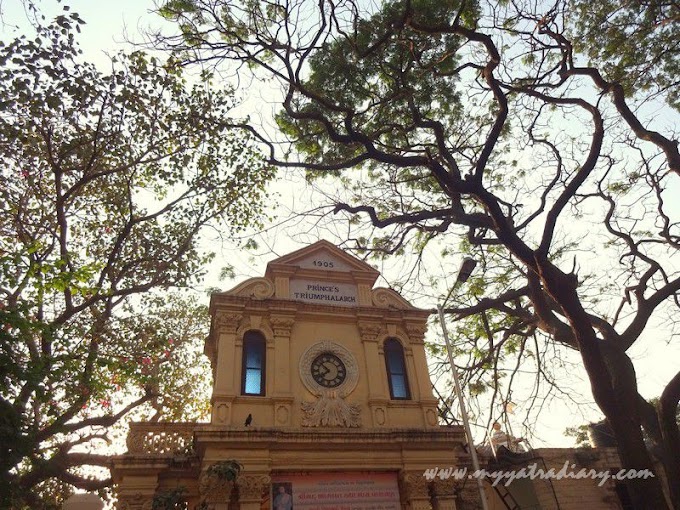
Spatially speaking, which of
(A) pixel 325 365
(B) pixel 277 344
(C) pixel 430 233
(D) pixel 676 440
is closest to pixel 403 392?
(A) pixel 325 365

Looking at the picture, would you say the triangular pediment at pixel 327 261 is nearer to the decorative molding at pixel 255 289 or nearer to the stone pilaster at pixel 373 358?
the decorative molding at pixel 255 289

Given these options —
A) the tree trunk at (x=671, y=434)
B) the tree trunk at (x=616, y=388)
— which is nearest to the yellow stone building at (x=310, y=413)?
the tree trunk at (x=616, y=388)

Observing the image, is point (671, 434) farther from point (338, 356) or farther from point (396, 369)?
point (338, 356)

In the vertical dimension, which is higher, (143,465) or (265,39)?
(265,39)

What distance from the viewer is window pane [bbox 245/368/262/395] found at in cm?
1202

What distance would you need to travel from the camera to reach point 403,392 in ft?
43.1

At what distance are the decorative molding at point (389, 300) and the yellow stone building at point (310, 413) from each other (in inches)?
1.2

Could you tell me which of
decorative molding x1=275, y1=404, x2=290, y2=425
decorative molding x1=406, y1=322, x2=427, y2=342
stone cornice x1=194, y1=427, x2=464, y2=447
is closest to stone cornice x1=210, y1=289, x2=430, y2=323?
decorative molding x1=406, y1=322, x2=427, y2=342

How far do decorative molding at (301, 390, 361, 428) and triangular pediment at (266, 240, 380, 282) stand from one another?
3.79m

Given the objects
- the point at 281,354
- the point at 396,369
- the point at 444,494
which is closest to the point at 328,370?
the point at 281,354

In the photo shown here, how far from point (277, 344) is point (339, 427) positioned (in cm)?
261

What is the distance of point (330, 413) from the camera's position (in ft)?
39.2

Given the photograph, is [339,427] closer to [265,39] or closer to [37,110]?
[265,39]

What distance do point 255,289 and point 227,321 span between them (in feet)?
4.25
